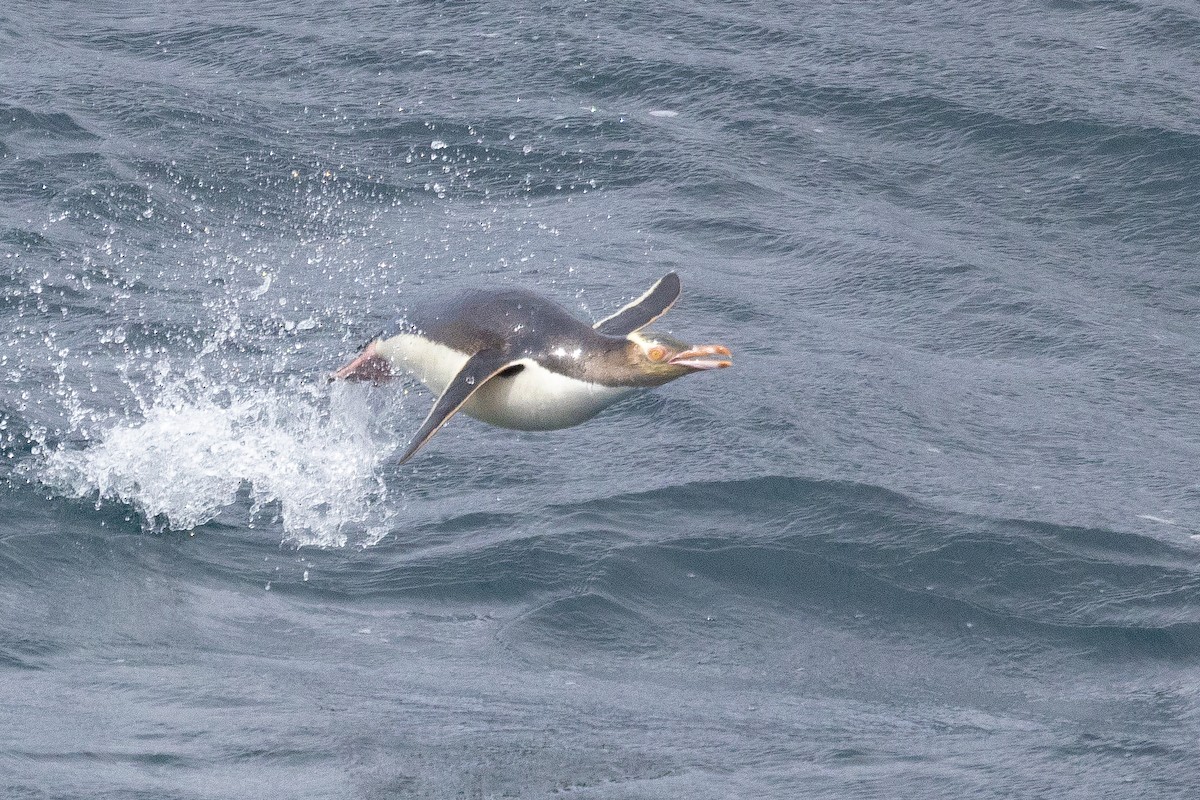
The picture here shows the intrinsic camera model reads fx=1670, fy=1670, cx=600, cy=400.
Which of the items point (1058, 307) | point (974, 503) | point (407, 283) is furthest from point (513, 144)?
point (974, 503)

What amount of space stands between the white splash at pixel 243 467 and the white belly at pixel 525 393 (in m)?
1.24

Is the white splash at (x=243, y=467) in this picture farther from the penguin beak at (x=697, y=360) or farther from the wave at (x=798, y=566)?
the penguin beak at (x=697, y=360)

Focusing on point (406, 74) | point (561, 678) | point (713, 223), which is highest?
point (406, 74)

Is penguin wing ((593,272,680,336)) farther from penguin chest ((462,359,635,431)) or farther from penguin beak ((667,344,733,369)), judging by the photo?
penguin beak ((667,344,733,369))

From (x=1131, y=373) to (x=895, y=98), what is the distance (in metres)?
3.92

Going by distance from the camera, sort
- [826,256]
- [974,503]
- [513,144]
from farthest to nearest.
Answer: [513,144], [826,256], [974,503]

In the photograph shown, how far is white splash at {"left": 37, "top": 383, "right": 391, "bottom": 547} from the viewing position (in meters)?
7.96

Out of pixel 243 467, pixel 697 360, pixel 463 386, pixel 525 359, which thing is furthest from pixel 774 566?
pixel 243 467

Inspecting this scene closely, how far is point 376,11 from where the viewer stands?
14.9 m

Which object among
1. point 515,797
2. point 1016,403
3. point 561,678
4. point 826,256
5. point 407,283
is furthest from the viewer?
point 826,256

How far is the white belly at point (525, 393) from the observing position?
21.8ft

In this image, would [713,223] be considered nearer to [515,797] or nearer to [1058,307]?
[1058,307]

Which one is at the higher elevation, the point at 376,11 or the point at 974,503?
the point at 376,11

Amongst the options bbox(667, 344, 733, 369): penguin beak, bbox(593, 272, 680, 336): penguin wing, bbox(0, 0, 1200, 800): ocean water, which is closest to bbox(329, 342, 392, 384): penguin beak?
bbox(0, 0, 1200, 800): ocean water
